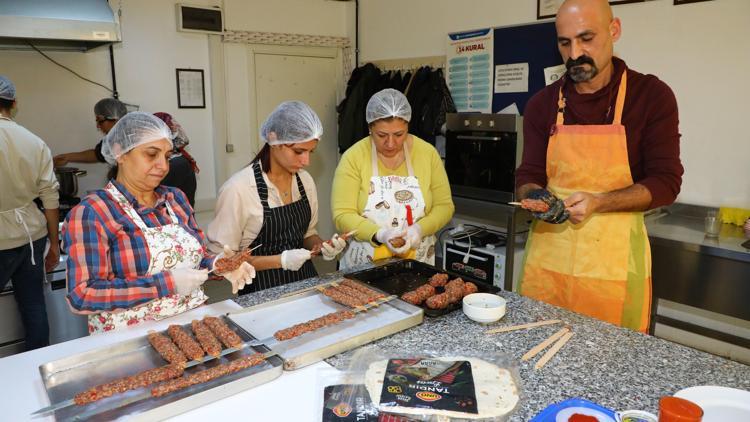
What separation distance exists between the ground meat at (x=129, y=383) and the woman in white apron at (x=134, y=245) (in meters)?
0.44

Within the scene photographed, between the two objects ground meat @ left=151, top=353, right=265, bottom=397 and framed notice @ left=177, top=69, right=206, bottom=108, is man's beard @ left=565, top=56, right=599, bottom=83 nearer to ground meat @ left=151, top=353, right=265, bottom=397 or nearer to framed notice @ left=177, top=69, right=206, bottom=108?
ground meat @ left=151, top=353, right=265, bottom=397

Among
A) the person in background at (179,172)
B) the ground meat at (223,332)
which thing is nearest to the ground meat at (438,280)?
the ground meat at (223,332)

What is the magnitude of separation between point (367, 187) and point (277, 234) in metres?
0.60

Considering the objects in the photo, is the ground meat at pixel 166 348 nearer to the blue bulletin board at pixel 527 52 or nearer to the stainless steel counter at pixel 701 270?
the stainless steel counter at pixel 701 270

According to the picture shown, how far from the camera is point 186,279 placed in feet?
6.26

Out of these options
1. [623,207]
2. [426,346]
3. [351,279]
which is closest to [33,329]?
[351,279]

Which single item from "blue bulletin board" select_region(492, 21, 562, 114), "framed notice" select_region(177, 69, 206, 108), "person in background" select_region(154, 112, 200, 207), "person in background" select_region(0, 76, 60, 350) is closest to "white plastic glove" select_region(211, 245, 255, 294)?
"person in background" select_region(0, 76, 60, 350)

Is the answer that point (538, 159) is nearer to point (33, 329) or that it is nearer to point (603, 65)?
point (603, 65)

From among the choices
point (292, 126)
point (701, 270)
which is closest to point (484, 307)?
point (292, 126)

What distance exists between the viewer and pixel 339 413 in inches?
50.6

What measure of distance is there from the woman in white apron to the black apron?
42 centimetres

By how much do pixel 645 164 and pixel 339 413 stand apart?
1.77 m

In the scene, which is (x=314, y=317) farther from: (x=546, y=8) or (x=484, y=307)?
(x=546, y=8)

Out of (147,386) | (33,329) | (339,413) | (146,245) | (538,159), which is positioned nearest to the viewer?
(339,413)
